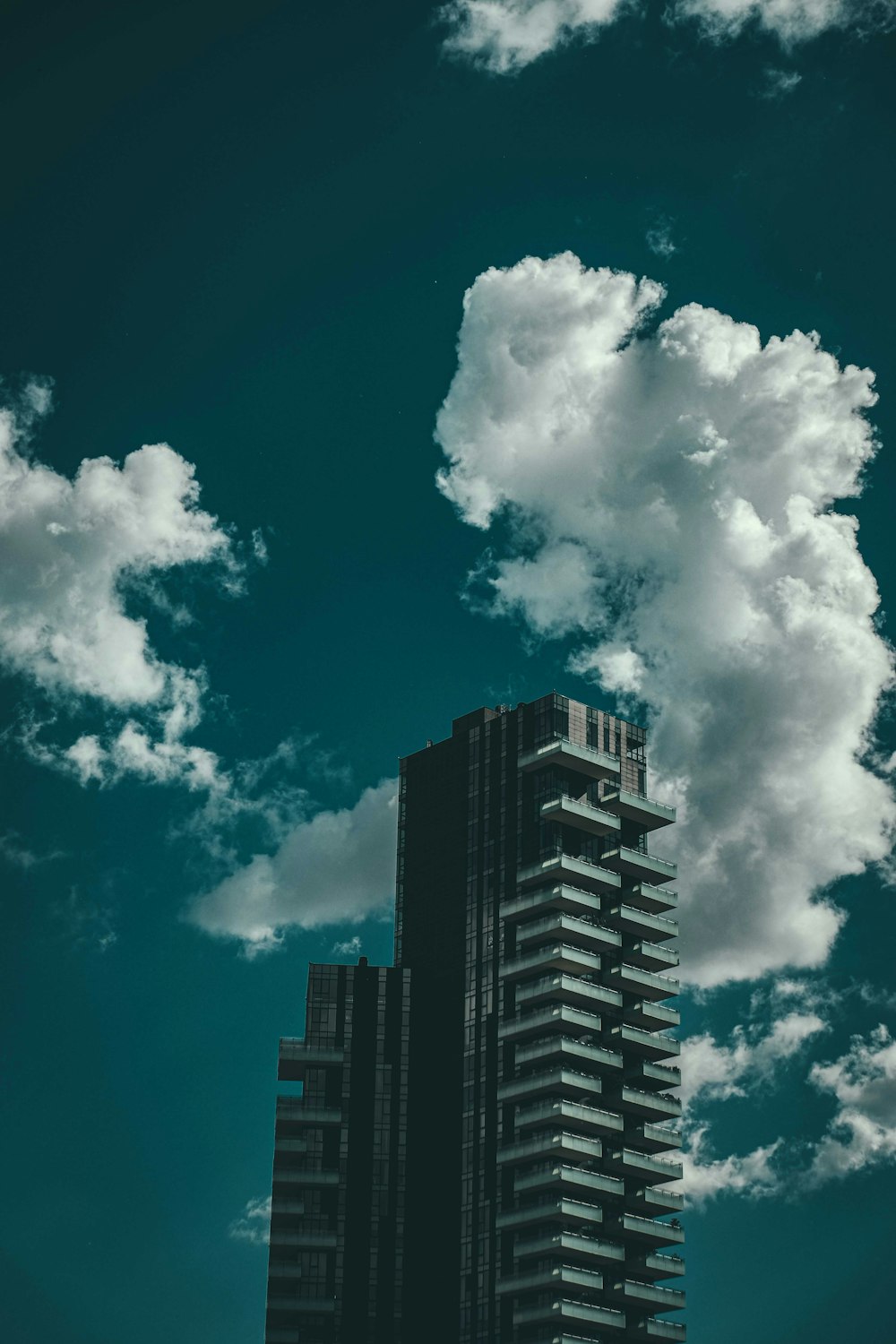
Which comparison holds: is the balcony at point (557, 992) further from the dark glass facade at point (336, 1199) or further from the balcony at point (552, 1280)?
the balcony at point (552, 1280)

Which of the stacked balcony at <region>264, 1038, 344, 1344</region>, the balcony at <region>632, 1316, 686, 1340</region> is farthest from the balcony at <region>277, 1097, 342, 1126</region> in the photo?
the balcony at <region>632, 1316, 686, 1340</region>

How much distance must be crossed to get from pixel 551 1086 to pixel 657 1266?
21.1 m

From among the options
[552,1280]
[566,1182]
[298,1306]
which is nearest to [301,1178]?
[298,1306]

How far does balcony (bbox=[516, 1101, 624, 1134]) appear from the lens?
629ft

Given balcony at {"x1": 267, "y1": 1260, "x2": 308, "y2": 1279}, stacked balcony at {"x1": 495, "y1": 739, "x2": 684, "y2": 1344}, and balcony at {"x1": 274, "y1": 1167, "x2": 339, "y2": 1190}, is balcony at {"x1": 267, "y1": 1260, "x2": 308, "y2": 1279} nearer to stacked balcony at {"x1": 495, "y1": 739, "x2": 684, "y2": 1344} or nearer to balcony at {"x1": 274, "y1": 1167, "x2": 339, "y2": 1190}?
balcony at {"x1": 274, "y1": 1167, "x2": 339, "y2": 1190}

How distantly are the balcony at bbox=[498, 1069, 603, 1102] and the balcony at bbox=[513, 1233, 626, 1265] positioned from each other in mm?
13629

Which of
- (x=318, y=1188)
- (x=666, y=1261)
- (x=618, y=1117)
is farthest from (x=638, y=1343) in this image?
(x=318, y=1188)

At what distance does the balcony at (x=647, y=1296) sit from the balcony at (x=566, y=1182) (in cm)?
873

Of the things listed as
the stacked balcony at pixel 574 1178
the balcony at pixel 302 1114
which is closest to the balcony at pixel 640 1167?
the stacked balcony at pixel 574 1178

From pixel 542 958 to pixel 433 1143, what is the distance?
21.9 meters

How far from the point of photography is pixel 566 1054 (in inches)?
7638

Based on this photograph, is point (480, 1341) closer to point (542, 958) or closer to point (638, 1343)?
point (638, 1343)

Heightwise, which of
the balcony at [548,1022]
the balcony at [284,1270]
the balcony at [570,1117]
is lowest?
the balcony at [284,1270]

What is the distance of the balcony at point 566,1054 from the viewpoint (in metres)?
194
